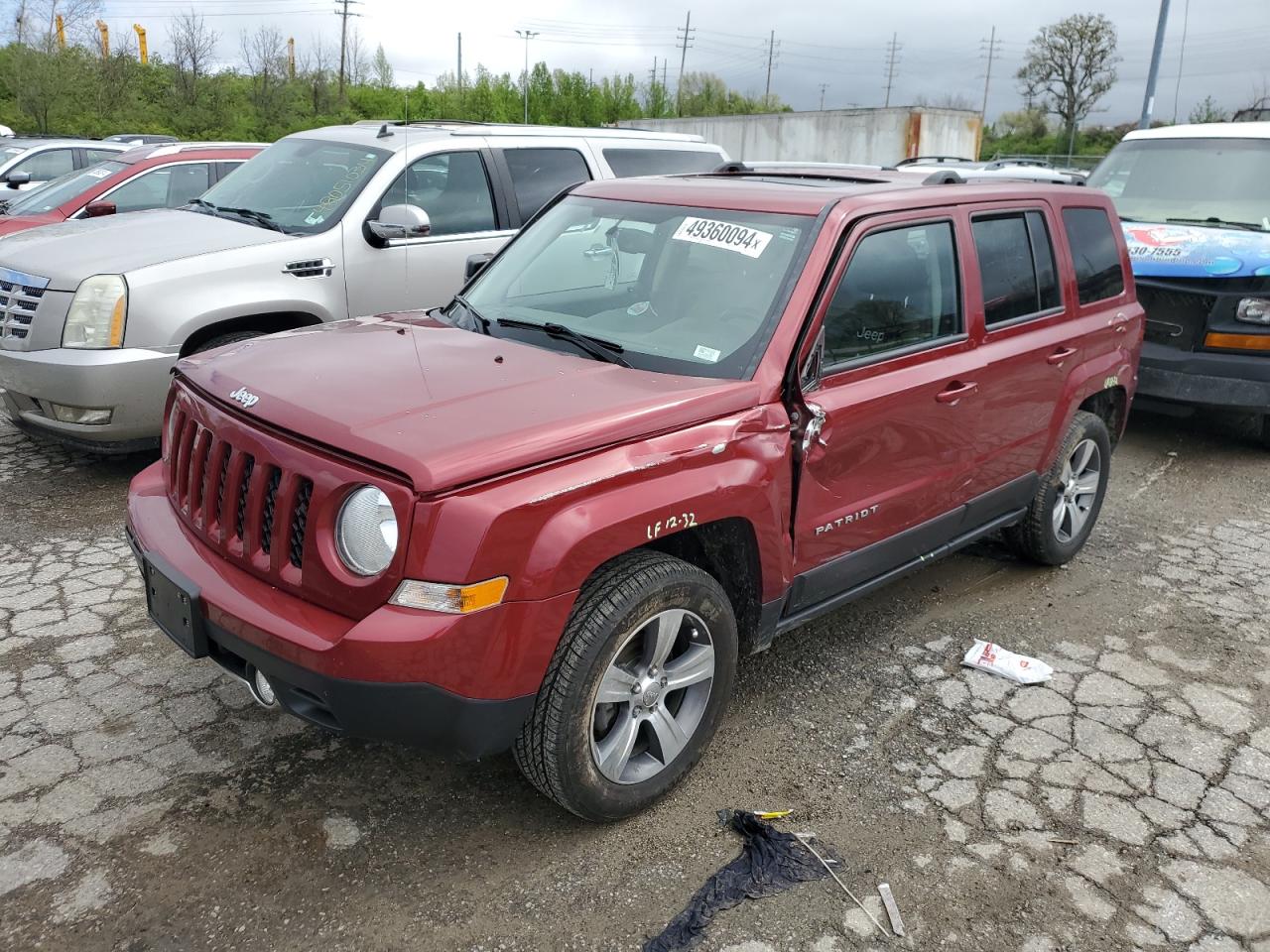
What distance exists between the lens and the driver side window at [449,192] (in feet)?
20.3

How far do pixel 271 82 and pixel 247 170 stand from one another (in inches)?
1371

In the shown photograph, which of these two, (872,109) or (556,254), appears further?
(872,109)

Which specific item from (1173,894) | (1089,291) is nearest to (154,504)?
(1173,894)

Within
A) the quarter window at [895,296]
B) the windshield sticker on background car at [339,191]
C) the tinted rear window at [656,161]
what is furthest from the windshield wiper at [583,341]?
the tinted rear window at [656,161]

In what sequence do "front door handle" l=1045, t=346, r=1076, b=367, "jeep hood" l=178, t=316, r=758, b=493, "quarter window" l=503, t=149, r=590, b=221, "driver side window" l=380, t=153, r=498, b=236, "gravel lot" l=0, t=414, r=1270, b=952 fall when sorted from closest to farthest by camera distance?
"jeep hood" l=178, t=316, r=758, b=493
"gravel lot" l=0, t=414, r=1270, b=952
"front door handle" l=1045, t=346, r=1076, b=367
"driver side window" l=380, t=153, r=498, b=236
"quarter window" l=503, t=149, r=590, b=221

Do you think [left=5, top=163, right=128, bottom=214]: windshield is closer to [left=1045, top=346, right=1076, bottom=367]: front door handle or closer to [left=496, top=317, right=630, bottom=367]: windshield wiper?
[left=496, top=317, right=630, bottom=367]: windshield wiper

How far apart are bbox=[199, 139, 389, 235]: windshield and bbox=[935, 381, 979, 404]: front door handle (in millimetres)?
3720

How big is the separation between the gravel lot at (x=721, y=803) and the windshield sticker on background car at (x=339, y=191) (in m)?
2.38

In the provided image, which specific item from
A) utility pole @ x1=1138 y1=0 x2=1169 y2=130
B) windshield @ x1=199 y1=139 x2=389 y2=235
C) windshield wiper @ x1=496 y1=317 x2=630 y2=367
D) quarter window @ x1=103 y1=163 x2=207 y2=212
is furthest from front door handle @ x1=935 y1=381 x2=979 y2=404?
utility pole @ x1=1138 y1=0 x2=1169 y2=130

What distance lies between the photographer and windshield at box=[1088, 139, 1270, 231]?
7473 mm

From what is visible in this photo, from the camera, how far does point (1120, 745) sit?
11.6 feet

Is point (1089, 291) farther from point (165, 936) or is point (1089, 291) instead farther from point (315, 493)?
point (165, 936)

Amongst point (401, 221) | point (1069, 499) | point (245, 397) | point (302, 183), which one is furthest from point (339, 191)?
point (1069, 499)

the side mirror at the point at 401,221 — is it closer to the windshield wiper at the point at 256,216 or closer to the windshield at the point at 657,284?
the windshield wiper at the point at 256,216
